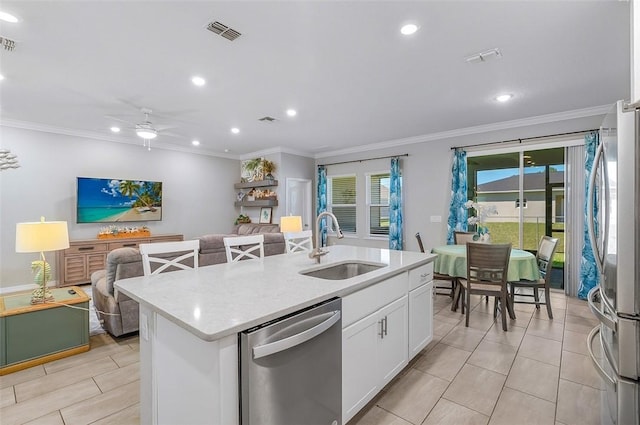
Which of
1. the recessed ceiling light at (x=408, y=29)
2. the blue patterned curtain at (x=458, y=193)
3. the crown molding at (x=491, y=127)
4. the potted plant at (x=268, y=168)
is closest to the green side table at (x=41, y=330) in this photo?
the recessed ceiling light at (x=408, y=29)

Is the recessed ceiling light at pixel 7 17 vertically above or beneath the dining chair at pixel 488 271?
above

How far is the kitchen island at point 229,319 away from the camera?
1.15m

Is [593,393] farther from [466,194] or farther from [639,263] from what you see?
[466,194]

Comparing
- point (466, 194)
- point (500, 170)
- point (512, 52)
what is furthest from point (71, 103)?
point (500, 170)

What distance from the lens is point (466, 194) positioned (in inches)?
208

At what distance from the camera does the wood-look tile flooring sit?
1896mm

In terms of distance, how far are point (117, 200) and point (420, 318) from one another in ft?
19.8

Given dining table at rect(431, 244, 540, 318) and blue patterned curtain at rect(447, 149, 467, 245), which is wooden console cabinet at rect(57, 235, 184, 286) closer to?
dining table at rect(431, 244, 540, 318)

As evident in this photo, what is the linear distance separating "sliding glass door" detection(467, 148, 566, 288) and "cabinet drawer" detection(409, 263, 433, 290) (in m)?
3.30

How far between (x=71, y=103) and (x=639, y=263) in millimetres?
5715

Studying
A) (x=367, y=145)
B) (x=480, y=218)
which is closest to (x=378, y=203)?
(x=367, y=145)

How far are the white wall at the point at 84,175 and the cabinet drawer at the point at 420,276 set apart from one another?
5.87 metres

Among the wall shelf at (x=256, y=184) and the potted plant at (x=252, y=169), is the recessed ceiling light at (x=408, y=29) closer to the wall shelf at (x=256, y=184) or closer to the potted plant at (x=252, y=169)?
the wall shelf at (x=256, y=184)

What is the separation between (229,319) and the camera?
3.90 ft
